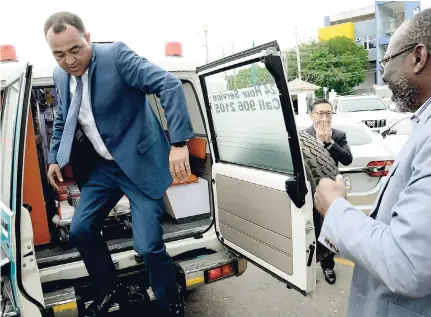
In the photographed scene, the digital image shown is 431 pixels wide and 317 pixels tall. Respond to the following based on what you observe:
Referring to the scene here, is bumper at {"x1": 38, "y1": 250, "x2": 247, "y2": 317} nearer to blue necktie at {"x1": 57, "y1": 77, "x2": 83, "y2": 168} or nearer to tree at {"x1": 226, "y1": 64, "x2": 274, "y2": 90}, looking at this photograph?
blue necktie at {"x1": 57, "y1": 77, "x2": 83, "y2": 168}

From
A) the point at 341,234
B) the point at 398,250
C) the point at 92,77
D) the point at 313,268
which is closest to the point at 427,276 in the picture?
the point at 398,250

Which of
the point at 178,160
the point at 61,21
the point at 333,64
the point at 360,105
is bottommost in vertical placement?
the point at 360,105

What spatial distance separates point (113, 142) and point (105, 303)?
42.8 inches

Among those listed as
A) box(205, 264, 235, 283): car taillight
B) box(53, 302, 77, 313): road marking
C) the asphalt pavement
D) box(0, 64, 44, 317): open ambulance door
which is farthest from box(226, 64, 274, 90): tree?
the asphalt pavement

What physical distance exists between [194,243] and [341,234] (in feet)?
7.30

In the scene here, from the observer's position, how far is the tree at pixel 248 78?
2.35m

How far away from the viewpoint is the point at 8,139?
251cm

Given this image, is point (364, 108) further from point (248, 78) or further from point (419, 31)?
point (419, 31)

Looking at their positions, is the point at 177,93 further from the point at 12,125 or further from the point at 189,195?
the point at 189,195

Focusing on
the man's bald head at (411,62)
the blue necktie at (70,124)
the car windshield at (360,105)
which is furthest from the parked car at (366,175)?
the car windshield at (360,105)

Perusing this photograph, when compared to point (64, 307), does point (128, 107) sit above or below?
above

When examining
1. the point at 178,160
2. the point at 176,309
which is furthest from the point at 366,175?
the point at 178,160

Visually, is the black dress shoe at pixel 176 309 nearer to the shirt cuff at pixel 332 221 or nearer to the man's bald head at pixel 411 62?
the shirt cuff at pixel 332 221

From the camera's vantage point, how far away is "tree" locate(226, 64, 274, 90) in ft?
7.70
